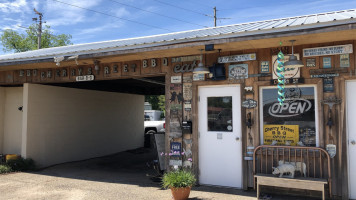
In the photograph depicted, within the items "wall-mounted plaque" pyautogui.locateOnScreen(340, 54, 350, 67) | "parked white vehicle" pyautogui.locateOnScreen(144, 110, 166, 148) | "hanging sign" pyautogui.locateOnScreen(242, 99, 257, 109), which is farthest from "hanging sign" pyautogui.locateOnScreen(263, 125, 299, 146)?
"parked white vehicle" pyautogui.locateOnScreen(144, 110, 166, 148)

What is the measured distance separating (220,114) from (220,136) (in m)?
0.44

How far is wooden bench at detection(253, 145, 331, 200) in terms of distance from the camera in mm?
4691

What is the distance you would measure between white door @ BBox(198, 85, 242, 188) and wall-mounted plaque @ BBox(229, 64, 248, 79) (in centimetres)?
21

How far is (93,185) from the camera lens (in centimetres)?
630

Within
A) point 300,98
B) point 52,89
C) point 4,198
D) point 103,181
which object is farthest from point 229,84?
point 52,89

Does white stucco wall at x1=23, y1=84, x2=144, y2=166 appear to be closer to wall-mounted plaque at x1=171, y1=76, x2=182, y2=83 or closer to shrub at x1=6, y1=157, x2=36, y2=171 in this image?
shrub at x1=6, y1=157, x2=36, y2=171

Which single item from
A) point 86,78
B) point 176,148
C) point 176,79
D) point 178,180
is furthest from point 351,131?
point 86,78

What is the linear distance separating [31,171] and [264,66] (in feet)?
21.7

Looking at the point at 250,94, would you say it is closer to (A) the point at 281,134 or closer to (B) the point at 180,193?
(A) the point at 281,134

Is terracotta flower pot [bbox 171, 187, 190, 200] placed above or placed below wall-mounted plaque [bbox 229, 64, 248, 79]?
below

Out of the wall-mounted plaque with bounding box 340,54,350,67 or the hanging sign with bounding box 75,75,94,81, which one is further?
the hanging sign with bounding box 75,75,94,81

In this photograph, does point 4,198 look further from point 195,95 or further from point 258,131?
point 258,131

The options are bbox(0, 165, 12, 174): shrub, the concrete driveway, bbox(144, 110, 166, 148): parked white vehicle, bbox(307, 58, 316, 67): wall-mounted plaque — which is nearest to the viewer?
bbox(307, 58, 316, 67): wall-mounted plaque

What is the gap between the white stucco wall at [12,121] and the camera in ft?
31.3
